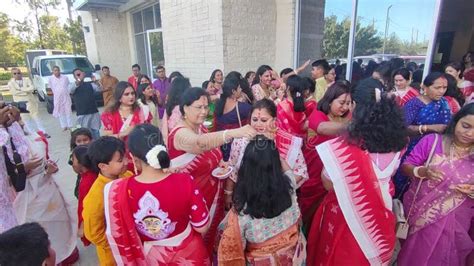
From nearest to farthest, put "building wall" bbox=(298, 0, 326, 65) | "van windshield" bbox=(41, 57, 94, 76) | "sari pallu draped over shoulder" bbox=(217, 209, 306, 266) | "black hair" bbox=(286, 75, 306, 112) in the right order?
"sari pallu draped over shoulder" bbox=(217, 209, 306, 266) < "black hair" bbox=(286, 75, 306, 112) < "building wall" bbox=(298, 0, 326, 65) < "van windshield" bbox=(41, 57, 94, 76)

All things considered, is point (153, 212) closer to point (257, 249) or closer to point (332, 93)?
point (257, 249)

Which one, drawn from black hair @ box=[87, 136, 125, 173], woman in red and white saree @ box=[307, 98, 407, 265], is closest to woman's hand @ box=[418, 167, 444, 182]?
woman in red and white saree @ box=[307, 98, 407, 265]

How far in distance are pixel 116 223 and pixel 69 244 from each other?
5.04 feet

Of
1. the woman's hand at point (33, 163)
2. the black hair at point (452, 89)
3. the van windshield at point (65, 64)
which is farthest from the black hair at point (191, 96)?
the van windshield at point (65, 64)

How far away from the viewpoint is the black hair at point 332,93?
89.0 inches

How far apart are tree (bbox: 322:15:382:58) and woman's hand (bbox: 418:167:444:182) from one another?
13.0ft

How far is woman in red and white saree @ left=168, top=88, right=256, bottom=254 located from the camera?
1773 mm

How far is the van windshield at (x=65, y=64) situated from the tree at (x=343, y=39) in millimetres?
8370

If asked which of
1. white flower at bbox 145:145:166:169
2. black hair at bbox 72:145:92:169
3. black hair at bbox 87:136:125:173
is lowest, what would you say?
black hair at bbox 72:145:92:169

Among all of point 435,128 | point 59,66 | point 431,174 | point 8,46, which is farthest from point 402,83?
point 8,46

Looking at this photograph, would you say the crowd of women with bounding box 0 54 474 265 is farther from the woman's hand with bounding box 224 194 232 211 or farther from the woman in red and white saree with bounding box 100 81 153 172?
the woman in red and white saree with bounding box 100 81 153 172

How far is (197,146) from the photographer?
5.86ft

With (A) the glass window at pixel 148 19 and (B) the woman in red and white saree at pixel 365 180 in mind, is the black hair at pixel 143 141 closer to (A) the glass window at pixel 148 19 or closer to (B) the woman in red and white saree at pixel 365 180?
(B) the woman in red and white saree at pixel 365 180

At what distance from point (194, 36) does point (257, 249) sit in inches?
214
